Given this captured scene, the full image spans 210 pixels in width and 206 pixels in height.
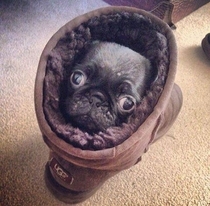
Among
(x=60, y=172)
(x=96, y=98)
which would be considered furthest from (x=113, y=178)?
(x=96, y=98)

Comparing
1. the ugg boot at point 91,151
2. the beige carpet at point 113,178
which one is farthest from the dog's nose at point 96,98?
the beige carpet at point 113,178

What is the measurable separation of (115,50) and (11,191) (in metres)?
0.47

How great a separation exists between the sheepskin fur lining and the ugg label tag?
0.13 meters

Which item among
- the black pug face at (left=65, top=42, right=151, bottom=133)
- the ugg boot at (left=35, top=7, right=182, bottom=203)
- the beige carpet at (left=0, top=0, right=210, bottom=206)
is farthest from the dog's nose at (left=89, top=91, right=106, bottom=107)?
the beige carpet at (left=0, top=0, right=210, bottom=206)

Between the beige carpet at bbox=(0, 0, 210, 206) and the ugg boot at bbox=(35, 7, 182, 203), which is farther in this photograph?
the beige carpet at bbox=(0, 0, 210, 206)

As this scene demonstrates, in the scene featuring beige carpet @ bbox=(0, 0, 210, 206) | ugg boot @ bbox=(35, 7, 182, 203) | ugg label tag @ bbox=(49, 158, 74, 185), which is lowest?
beige carpet @ bbox=(0, 0, 210, 206)

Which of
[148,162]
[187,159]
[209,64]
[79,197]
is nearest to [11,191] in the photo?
[79,197]

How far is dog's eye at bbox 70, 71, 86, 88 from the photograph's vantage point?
743 mm

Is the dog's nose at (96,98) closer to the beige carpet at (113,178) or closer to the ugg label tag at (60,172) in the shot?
the ugg label tag at (60,172)

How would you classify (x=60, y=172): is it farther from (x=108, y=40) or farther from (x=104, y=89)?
(x=108, y=40)

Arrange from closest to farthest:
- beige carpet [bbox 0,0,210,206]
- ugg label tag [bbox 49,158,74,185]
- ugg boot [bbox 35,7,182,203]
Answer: ugg boot [bbox 35,7,182,203], ugg label tag [bbox 49,158,74,185], beige carpet [bbox 0,0,210,206]

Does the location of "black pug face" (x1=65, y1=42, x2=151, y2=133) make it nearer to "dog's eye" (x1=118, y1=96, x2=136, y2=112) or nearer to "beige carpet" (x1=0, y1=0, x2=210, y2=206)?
"dog's eye" (x1=118, y1=96, x2=136, y2=112)

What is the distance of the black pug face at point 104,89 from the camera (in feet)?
2.35

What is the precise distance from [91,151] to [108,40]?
0.33 metres
